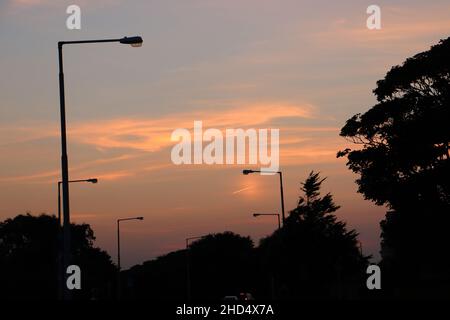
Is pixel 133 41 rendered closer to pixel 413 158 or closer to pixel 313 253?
pixel 413 158

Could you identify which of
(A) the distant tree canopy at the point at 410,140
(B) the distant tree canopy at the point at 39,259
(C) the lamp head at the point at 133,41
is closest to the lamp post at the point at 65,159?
(C) the lamp head at the point at 133,41

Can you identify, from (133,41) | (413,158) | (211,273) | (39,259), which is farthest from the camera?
(211,273)

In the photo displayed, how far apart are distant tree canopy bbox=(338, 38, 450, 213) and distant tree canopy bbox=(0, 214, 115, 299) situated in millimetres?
53206

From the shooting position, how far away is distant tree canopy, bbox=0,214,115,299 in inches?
4803

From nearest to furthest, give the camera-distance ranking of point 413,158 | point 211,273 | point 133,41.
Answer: point 133,41 → point 413,158 → point 211,273

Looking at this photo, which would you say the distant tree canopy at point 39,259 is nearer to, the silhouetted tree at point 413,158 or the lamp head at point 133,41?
the silhouetted tree at point 413,158

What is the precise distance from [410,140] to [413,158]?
1.28 meters

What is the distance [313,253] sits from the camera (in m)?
92.9

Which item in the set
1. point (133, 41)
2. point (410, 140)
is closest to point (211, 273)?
point (410, 140)

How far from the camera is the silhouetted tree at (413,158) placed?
56000 millimetres

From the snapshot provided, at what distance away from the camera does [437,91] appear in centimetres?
5744
